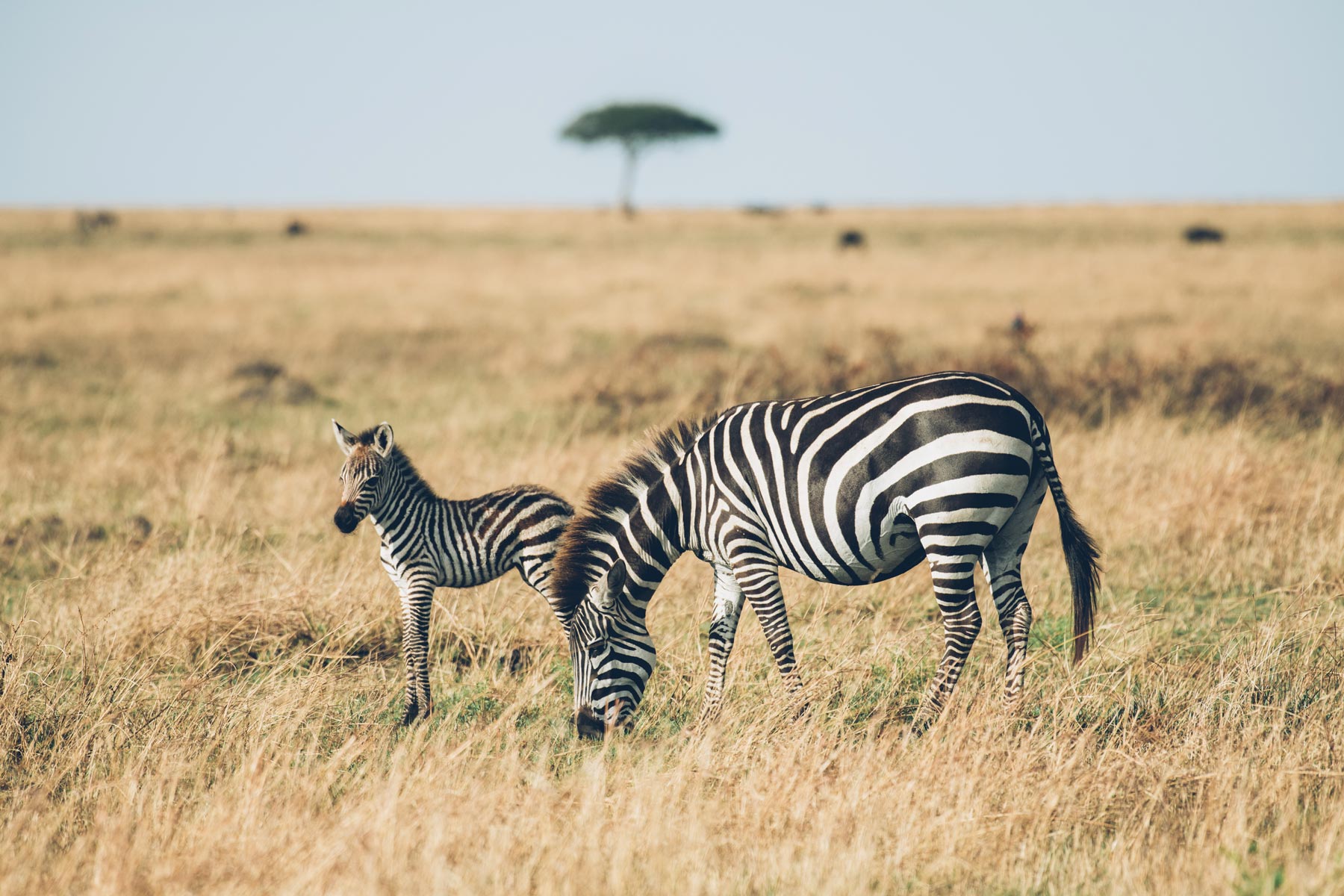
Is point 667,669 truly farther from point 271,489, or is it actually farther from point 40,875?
point 271,489

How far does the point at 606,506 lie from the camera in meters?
5.16

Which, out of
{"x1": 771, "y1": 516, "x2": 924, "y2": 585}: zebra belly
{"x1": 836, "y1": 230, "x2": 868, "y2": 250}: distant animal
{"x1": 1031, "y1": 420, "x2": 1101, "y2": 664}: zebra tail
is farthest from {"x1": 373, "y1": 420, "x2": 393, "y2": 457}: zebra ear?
{"x1": 836, "y1": 230, "x2": 868, "y2": 250}: distant animal

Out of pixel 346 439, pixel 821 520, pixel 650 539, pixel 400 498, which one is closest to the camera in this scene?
pixel 821 520

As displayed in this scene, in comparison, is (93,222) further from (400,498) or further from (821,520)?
(821,520)

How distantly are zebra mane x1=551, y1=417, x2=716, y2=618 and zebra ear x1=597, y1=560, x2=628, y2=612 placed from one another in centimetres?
20

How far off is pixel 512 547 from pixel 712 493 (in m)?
1.07

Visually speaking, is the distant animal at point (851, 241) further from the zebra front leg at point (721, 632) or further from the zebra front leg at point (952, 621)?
the zebra front leg at point (952, 621)

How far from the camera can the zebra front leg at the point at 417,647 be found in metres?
5.07

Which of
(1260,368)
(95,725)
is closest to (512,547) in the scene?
(95,725)

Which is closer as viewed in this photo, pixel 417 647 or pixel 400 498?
pixel 417 647

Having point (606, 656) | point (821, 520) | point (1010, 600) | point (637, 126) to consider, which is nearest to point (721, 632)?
point (606, 656)

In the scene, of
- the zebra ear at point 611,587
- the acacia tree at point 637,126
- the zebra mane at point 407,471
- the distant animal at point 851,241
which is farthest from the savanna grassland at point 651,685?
the acacia tree at point 637,126

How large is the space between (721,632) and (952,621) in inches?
42.3

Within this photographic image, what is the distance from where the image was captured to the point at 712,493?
4.95 meters
